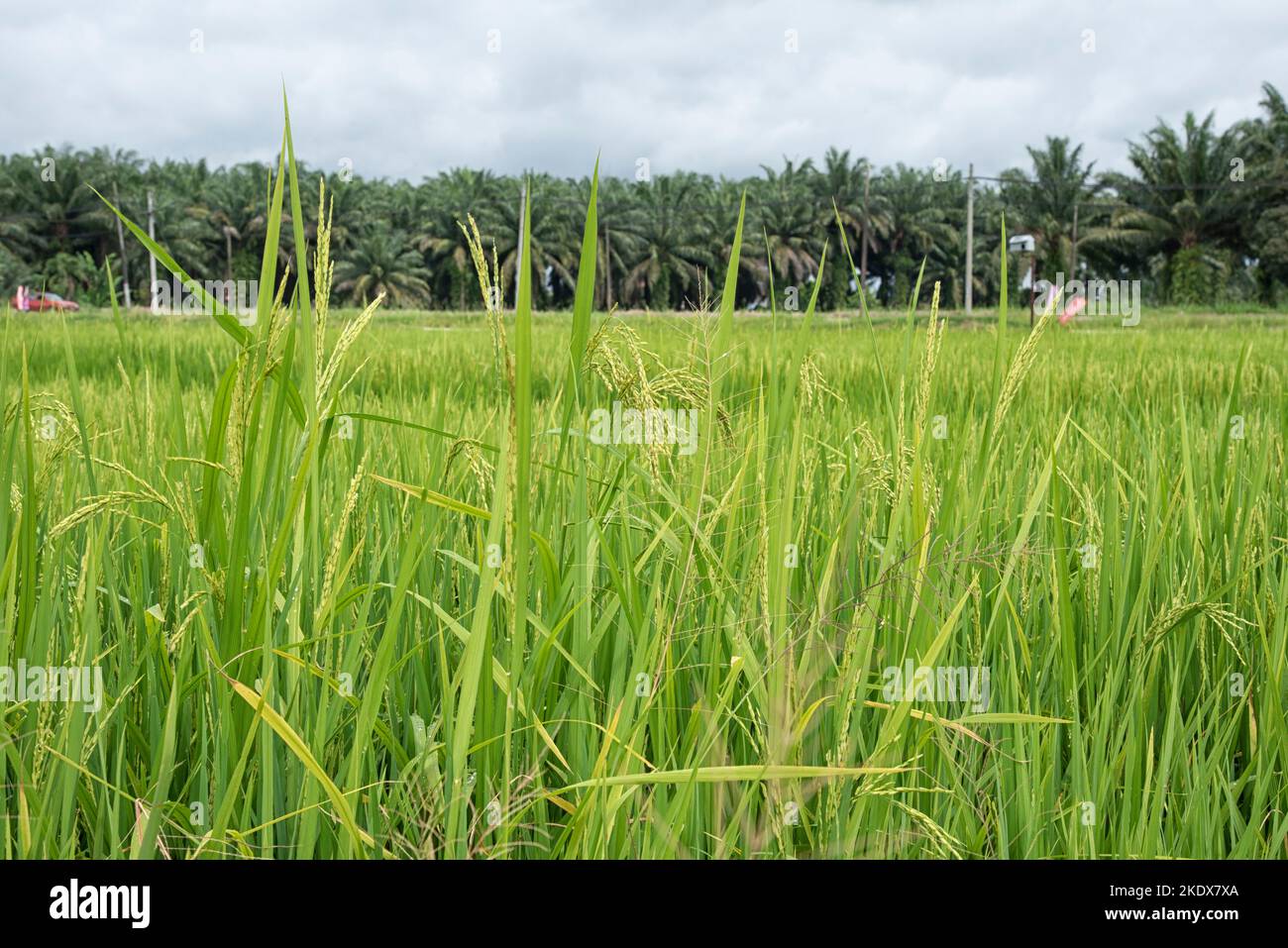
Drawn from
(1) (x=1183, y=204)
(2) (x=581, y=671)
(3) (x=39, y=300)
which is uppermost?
(1) (x=1183, y=204)

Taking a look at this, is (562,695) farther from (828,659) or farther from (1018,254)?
(1018,254)

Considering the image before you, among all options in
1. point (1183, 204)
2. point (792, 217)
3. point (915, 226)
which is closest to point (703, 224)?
point (792, 217)

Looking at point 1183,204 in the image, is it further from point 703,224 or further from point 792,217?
point 703,224

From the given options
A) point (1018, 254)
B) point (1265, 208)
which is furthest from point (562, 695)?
point (1018, 254)

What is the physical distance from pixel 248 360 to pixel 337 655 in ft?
1.29

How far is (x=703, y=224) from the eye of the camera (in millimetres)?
37469

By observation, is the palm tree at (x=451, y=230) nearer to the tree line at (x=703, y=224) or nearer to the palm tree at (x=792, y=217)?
the tree line at (x=703, y=224)

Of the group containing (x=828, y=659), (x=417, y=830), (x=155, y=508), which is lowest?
(x=417, y=830)

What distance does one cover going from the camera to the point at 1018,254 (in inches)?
1517

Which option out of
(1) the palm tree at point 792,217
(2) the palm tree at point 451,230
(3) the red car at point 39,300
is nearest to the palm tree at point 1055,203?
(1) the palm tree at point 792,217

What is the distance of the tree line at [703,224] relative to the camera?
32062 millimetres

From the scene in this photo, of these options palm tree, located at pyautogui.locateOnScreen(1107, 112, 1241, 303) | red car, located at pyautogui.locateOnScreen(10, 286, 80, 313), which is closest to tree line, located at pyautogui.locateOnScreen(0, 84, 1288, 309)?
palm tree, located at pyautogui.locateOnScreen(1107, 112, 1241, 303)

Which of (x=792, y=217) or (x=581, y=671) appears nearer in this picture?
(x=581, y=671)

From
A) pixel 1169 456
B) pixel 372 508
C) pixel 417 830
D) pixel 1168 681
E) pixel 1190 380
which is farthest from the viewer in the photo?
pixel 1190 380
